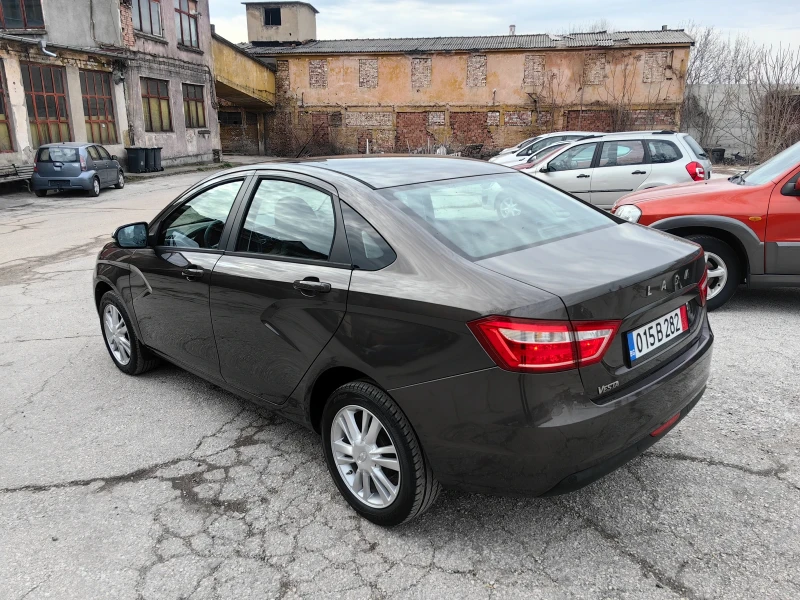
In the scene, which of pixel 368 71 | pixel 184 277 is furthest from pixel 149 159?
pixel 184 277

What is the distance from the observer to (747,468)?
3121 mm

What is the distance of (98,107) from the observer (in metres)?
23.2

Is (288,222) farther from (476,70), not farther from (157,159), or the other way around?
(476,70)

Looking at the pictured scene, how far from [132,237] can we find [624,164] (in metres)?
8.92

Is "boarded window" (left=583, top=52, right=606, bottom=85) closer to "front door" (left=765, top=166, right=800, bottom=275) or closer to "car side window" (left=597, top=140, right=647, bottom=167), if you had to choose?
"car side window" (left=597, top=140, right=647, bottom=167)

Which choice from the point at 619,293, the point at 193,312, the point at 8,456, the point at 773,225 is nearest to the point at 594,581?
the point at 619,293

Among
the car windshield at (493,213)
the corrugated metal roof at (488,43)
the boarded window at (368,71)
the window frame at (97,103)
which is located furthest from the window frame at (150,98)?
the car windshield at (493,213)

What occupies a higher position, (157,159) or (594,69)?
(594,69)

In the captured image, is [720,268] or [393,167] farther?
[720,268]

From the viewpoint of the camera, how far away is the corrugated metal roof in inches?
1380

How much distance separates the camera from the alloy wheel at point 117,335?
4.54 meters

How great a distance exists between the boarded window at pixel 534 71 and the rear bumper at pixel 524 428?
118 ft

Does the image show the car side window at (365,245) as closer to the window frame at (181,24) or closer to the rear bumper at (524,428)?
the rear bumper at (524,428)

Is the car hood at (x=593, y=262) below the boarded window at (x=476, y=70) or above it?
below
